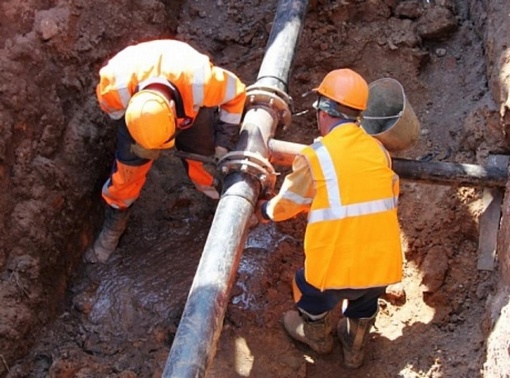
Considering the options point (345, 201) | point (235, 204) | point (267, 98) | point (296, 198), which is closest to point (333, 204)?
point (345, 201)

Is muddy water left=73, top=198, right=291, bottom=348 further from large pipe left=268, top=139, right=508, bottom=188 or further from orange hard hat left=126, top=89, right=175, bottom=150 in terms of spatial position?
orange hard hat left=126, top=89, right=175, bottom=150

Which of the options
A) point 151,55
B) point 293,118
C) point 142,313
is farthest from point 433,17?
point 142,313

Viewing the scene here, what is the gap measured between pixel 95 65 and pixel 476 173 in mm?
2566

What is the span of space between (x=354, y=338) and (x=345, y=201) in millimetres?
992

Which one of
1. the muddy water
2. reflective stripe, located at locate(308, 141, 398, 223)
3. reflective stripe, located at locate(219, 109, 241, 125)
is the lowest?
the muddy water

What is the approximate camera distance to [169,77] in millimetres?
3842

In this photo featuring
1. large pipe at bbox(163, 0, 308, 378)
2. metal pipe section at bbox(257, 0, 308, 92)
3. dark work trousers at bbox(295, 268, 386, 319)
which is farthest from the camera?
metal pipe section at bbox(257, 0, 308, 92)

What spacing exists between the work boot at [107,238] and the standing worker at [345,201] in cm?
130

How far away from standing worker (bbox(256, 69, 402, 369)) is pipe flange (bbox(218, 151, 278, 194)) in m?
0.32

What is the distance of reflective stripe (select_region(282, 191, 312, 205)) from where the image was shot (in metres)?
3.62

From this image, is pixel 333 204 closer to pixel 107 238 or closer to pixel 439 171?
pixel 439 171

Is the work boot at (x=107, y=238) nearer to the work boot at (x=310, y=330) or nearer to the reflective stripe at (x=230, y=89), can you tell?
the reflective stripe at (x=230, y=89)

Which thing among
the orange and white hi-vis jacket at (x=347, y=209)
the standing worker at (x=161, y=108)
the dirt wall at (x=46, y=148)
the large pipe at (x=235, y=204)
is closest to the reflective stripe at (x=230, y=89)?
the standing worker at (x=161, y=108)

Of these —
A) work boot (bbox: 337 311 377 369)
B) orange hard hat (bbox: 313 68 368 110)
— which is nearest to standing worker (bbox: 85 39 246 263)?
orange hard hat (bbox: 313 68 368 110)
